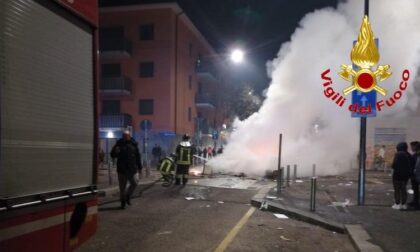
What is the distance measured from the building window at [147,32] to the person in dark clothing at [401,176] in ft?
92.0

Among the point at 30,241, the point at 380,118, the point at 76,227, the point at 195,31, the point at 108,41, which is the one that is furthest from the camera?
the point at 195,31

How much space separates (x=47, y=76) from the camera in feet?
9.98

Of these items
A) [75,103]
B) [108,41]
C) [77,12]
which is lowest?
[75,103]

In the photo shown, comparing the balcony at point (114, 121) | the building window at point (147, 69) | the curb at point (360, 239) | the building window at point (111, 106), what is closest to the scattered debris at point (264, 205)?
the curb at point (360, 239)

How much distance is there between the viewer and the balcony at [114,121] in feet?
116

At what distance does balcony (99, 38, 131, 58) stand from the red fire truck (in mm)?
32609

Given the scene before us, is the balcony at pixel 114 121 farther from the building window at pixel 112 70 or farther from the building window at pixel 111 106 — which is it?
the building window at pixel 112 70

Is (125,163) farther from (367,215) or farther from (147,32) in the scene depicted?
(147,32)

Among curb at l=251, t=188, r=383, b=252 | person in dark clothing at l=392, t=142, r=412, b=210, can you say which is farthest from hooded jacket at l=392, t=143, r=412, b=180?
curb at l=251, t=188, r=383, b=252

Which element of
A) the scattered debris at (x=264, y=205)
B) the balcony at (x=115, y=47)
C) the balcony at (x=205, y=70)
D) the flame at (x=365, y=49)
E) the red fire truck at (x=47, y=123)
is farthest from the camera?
the balcony at (x=205, y=70)

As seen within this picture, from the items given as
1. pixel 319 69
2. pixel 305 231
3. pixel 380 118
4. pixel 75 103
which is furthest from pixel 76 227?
pixel 380 118

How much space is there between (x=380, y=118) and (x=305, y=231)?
766 inches

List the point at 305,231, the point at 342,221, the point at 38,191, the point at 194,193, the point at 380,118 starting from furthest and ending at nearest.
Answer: the point at 380,118 → the point at 194,193 → the point at 342,221 → the point at 305,231 → the point at 38,191

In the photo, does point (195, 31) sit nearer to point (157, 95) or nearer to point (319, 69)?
point (157, 95)
